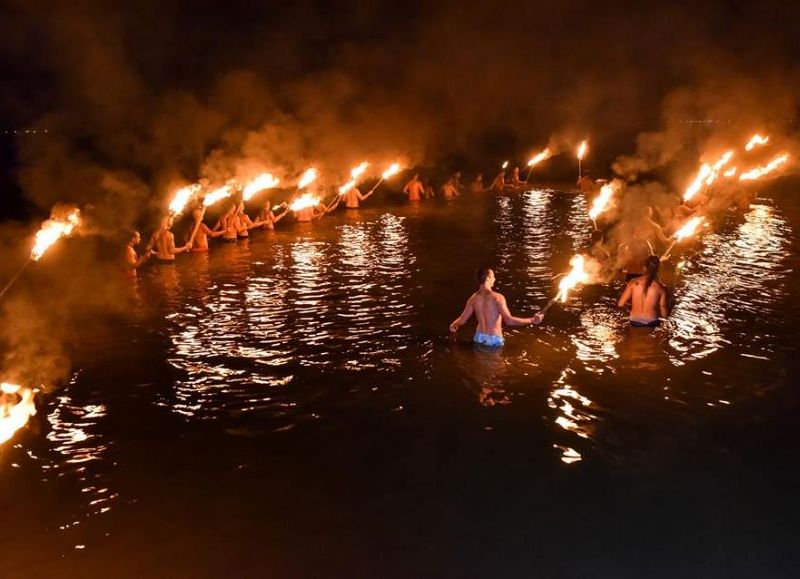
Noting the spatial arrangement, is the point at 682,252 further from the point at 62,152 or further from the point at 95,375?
the point at 62,152

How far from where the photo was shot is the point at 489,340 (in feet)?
32.6

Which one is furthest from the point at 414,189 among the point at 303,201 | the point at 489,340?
the point at 489,340

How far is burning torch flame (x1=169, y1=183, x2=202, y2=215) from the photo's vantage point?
1688 centimetres

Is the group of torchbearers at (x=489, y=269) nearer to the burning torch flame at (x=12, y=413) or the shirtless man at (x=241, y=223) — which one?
the shirtless man at (x=241, y=223)

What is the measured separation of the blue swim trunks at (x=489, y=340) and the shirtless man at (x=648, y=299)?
2373 millimetres

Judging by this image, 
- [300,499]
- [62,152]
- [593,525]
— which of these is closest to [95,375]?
[300,499]

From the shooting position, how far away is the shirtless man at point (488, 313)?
9.54 m

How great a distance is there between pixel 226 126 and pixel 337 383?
23.0m

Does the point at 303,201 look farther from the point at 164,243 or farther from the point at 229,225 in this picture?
the point at 164,243

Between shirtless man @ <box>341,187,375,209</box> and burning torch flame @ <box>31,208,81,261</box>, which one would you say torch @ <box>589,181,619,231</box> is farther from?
burning torch flame @ <box>31,208,81,261</box>

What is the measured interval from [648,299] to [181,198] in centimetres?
1182

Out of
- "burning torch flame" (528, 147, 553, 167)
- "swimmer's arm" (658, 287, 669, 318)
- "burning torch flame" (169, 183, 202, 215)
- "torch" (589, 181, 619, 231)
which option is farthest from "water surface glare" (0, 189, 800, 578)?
"burning torch flame" (528, 147, 553, 167)

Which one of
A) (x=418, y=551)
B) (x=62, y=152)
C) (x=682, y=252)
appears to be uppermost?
(x=62, y=152)

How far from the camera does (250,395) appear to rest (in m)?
8.45
